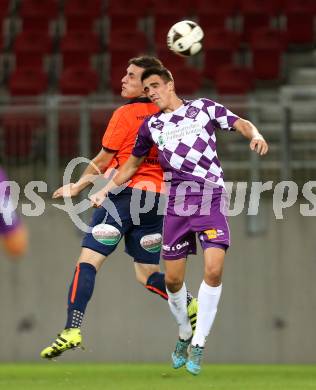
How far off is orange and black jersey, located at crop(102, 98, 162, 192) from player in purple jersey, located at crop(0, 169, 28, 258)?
8.00ft

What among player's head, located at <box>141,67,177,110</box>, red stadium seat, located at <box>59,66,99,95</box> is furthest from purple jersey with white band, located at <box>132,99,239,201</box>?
red stadium seat, located at <box>59,66,99,95</box>

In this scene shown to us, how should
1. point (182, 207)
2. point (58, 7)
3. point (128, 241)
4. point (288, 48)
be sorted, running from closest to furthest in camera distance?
1. point (182, 207)
2. point (128, 241)
3. point (288, 48)
4. point (58, 7)

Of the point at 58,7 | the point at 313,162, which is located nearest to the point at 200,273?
the point at 313,162

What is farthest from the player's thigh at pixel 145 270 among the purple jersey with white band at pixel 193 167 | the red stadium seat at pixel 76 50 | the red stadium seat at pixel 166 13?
the red stadium seat at pixel 166 13

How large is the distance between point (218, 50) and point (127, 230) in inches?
293

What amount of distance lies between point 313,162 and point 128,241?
11.0 ft

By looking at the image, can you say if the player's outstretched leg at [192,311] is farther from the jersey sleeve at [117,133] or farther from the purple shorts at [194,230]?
the jersey sleeve at [117,133]

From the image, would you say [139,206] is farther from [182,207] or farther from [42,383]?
[42,383]

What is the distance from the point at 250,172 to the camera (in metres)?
12.6

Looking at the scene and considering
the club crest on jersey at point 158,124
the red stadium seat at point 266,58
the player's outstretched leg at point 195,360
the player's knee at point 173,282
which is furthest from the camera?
the red stadium seat at point 266,58

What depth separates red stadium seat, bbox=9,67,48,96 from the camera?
16.0m

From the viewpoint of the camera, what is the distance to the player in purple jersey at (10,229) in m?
12.1

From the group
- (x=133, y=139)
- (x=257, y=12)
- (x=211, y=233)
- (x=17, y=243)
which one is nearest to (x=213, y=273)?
(x=211, y=233)

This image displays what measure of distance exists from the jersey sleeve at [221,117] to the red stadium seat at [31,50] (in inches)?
323
